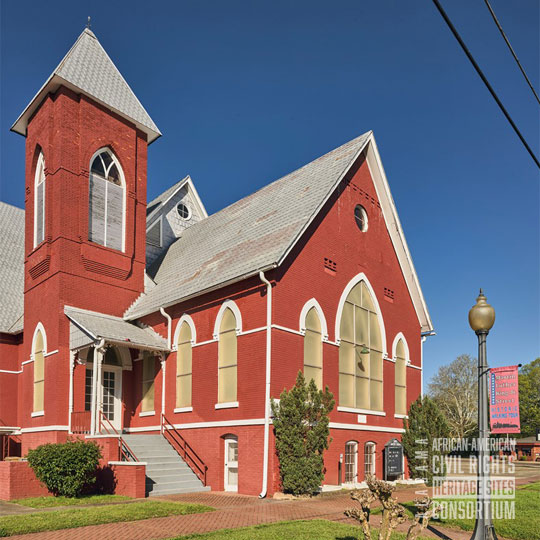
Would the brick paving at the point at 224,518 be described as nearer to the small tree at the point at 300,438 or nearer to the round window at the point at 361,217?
the small tree at the point at 300,438

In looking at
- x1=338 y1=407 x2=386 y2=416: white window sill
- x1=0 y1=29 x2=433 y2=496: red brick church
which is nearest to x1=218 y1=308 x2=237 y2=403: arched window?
x1=0 y1=29 x2=433 y2=496: red brick church

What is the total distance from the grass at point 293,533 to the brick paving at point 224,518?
2.02 feet

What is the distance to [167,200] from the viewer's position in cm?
Result: 2972

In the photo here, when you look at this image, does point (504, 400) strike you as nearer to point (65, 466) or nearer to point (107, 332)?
point (65, 466)

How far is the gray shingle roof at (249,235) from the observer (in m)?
19.2

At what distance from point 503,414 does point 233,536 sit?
5207 mm

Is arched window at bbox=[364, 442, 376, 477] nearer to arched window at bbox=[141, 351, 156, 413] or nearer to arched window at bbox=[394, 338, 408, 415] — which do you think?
arched window at bbox=[394, 338, 408, 415]

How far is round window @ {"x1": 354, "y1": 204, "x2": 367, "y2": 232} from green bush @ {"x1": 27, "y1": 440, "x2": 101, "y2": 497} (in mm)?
12632

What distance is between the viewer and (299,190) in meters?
22.3

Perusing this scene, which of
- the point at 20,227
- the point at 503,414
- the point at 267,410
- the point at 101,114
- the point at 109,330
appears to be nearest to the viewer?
the point at 503,414

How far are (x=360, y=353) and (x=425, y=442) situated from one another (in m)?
4.45

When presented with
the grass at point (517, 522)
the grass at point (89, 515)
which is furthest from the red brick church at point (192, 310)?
the grass at point (517, 522)

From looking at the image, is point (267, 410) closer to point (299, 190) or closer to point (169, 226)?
point (299, 190)

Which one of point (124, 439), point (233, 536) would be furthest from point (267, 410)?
point (233, 536)
